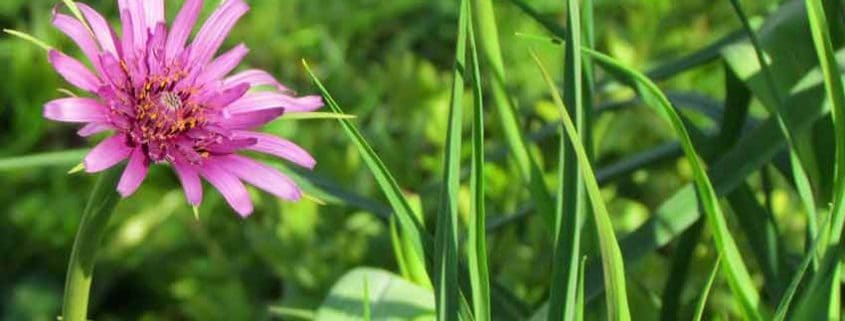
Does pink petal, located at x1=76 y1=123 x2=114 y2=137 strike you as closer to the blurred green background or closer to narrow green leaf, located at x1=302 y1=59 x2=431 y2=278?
narrow green leaf, located at x1=302 y1=59 x2=431 y2=278

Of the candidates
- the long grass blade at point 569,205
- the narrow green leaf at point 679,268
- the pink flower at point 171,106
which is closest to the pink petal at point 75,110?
the pink flower at point 171,106

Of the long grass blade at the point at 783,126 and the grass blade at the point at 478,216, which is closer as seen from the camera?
the grass blade at the point at 478,216

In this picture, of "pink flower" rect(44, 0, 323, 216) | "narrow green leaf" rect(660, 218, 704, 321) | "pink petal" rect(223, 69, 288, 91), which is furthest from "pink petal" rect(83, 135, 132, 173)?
"narrow green leaf" rect(660, 218, 704, 321)

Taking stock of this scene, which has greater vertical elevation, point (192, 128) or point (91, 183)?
point (192, 128)

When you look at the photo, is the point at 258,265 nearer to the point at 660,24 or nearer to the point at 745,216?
the point at 660,24

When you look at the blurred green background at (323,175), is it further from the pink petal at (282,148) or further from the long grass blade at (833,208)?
the pink petal at (282,148)

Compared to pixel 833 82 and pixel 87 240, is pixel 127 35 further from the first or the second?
pixel 833 82

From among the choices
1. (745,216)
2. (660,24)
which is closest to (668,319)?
(745,216)
